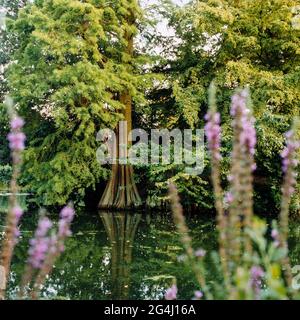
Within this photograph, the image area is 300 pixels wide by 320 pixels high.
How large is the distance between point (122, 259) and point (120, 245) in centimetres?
158

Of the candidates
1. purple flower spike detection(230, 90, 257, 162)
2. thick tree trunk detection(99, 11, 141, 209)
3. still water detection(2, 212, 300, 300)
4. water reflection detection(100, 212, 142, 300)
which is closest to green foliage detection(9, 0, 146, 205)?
thick tree trunk detection(99, 11, 141, 209)

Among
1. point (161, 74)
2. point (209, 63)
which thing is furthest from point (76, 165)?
point (209, 63)

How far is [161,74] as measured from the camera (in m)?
16.6

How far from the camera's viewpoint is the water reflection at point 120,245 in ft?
22.3

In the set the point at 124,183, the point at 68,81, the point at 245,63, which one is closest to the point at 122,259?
the point at 68,81

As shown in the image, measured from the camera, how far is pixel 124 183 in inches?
677

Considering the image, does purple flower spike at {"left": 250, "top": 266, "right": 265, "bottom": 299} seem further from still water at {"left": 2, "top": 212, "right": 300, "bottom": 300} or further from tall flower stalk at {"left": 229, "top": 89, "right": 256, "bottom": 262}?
still water at {"left": 2, "top": 212, "right": 300, "bottom": 300}

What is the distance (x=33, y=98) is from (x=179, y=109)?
4.17 m

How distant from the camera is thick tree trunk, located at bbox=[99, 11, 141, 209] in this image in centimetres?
1711

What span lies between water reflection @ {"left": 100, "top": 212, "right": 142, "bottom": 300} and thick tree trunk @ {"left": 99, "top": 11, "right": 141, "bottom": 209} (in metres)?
0.88

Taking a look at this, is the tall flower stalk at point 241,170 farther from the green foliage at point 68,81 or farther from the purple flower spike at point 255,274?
the green foliage at point 68,81

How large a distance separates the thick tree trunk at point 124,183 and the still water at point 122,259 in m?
2.57

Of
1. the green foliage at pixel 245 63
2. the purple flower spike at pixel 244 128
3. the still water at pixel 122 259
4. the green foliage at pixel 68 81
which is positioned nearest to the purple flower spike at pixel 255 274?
the purple flower spike at pixel 244 128

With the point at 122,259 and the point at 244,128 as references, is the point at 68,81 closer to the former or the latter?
→ the point at 122,259
